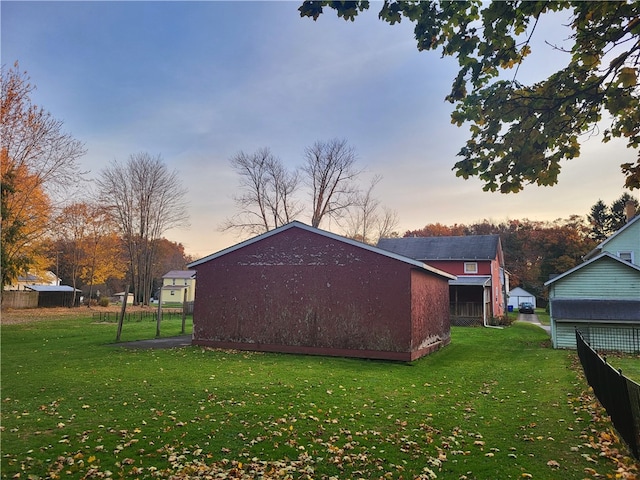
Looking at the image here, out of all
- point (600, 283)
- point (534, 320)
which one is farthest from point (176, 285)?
point (600, 283)

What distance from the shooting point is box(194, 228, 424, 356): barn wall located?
1572 cm

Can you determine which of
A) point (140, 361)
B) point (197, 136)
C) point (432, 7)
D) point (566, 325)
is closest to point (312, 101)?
point (197, 136)

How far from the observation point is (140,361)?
1408 cm

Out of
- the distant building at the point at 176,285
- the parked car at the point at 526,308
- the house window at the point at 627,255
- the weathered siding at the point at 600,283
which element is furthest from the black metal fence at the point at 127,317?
the parked car at the point at 526,308

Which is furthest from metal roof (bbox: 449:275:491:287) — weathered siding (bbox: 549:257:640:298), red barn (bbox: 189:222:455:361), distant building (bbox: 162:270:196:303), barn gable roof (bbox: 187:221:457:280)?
distant building (bbox: 162:270:196:303)

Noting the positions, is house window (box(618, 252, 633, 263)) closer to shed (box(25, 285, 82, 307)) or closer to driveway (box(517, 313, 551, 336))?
driveway (box(517, 313, 551, 336))

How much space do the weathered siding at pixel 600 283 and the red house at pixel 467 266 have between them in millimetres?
12325

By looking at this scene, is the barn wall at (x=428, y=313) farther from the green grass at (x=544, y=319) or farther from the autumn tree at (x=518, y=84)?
the green grass at (x=544, y=319)

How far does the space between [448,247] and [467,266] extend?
105 inches

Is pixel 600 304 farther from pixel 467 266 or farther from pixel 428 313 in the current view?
pixel 467 266

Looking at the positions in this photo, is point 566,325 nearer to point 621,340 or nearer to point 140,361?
point 621,340

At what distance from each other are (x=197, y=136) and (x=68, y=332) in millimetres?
12938

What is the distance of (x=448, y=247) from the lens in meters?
39.7

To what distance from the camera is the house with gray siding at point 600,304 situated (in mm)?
18797
